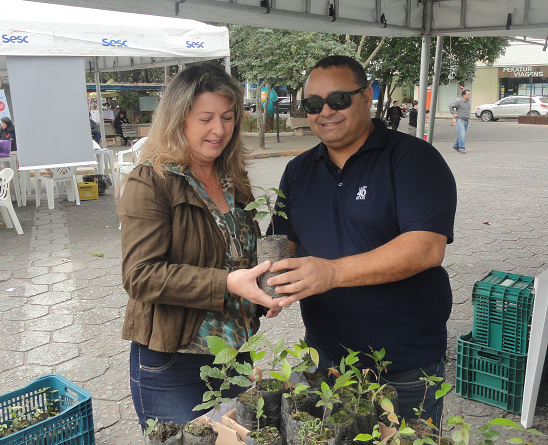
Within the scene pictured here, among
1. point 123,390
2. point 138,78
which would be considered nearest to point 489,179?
point 123,390

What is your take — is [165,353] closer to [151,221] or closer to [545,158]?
[151,221]

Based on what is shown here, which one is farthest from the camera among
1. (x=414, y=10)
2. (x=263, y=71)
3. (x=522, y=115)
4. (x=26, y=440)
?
(x=522, y=115)

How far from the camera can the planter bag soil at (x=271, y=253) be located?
152cm

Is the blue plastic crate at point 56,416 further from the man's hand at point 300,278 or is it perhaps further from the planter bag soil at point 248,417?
the man's hand at point 300,278

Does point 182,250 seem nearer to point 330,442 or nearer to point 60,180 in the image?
point 330,442

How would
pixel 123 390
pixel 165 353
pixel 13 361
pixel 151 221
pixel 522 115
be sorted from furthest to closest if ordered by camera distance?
pixel 522 115 → pixel 13 361 → pixel 123 390 → pixel 165 353 → pixel 151 221

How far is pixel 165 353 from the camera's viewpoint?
1.74 metres

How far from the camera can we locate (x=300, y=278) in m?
1.52

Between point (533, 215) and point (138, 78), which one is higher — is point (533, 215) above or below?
below

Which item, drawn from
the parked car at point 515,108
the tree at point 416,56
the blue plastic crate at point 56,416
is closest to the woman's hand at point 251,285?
the blue plastic crate at point 56,416

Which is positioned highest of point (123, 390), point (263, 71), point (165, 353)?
point (263, 71)

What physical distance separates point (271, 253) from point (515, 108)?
30.0 m

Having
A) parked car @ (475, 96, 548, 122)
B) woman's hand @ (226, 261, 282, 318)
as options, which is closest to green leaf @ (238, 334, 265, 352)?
woman's hand @ (226, 261, 282, 318)

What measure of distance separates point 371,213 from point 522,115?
28944 millimetres
